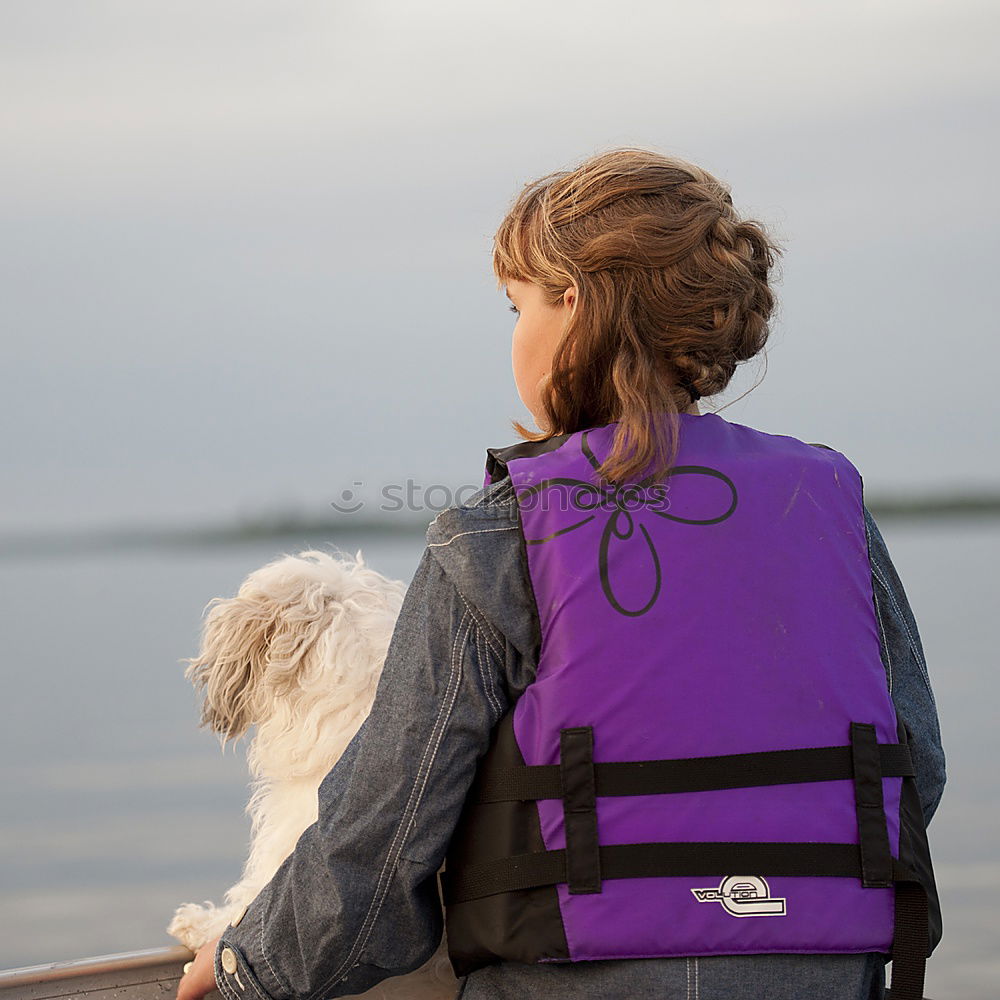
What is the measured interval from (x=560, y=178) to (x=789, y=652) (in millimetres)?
882

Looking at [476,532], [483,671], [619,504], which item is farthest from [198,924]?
[619,504]

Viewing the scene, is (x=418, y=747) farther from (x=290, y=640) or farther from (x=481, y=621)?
(x=290, y=640)

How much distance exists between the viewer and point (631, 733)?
1.73 meters

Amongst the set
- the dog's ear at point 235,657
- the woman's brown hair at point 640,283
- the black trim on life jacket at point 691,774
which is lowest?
the black trim on life jacket at point 691,774

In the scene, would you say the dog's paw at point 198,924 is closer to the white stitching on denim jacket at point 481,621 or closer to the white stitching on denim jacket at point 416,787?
the white stitching on denim jacket at point 416,787

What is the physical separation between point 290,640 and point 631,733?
4.01 ft

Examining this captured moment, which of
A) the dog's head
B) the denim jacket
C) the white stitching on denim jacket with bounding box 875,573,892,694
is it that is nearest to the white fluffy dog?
the dog's head

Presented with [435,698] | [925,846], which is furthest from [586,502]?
[925,846]

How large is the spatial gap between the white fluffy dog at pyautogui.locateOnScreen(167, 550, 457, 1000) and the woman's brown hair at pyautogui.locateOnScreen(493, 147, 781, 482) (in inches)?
34.8

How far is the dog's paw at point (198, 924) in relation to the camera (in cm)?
261

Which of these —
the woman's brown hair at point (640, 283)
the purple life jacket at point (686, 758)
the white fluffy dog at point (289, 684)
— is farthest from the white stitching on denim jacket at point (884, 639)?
the white fluffy dog at point (289, 684)

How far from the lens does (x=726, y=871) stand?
171 centimetres

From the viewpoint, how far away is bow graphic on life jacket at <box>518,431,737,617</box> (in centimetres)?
177

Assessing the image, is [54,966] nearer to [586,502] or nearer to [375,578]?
[375,578]
